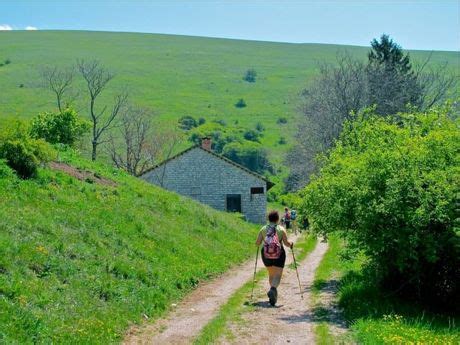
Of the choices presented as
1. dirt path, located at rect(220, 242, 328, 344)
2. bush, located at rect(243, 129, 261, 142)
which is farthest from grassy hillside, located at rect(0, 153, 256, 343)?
bush, located at rect(243, 129, 261, 142)

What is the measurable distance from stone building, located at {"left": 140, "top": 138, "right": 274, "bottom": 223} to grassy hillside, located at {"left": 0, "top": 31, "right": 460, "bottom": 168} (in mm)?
31267

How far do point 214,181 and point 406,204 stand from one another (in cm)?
3393

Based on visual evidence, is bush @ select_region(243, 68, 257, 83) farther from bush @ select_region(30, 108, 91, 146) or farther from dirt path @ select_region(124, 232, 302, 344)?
dirt path @ select_region(124, 232, 302, 344)

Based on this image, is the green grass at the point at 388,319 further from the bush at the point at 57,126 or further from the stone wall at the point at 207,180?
the stone wall at the point at 207,180

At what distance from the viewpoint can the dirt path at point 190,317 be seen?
1082 centimetres

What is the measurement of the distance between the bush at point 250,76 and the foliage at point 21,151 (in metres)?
103

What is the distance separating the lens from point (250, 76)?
123m

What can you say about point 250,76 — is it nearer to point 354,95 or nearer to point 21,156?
point 354,95

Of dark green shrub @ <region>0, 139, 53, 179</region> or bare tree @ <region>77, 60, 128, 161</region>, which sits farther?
bare tree @ <region>77, 60, 128, 161</region>

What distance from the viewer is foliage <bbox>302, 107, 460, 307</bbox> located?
41.4ft

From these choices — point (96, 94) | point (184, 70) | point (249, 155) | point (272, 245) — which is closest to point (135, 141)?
point (96, 94)

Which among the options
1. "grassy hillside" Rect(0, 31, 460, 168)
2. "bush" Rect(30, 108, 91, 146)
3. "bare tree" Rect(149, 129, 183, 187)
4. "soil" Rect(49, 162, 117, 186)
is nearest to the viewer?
"soil" Rect(49, 162, 117, 186)

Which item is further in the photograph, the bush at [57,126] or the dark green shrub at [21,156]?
the bush at [57,126]

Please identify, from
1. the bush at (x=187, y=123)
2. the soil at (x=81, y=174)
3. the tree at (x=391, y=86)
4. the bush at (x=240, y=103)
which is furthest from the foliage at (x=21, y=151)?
the bush at (x=240, y=103)
